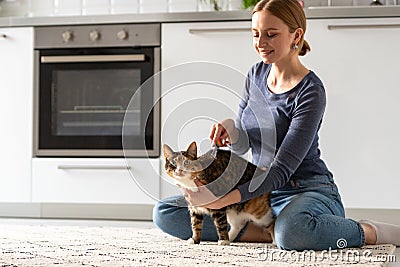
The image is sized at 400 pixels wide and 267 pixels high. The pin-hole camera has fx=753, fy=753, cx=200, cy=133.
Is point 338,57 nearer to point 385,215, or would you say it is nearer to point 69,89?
point 385,215

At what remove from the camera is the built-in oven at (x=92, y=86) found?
3.50 m

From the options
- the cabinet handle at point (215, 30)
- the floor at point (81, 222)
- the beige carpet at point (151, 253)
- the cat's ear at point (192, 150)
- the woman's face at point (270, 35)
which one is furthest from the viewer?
the cabinet handle at point (215, 30)

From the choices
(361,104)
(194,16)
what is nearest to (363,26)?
(361,104)

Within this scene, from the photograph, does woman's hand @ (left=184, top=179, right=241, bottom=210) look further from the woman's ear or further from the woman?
the woman's ear

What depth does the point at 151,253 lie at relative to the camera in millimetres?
2082

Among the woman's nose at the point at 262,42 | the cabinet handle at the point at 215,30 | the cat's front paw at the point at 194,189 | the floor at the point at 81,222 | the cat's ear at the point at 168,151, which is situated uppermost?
the cabinet handle at the point at 215,30

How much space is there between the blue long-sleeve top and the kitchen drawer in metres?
1.16

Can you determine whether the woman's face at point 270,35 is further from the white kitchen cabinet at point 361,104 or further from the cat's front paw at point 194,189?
the white kitchen cabinet at point 361,104

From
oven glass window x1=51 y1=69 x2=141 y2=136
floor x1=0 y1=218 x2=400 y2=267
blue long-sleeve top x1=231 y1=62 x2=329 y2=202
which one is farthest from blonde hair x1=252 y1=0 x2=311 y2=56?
oven glass window x1=51 y1=69 x2=141 y2=136

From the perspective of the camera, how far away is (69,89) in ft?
11.8

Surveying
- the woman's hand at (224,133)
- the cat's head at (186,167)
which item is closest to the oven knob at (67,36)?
the woman's hand at (224,133)

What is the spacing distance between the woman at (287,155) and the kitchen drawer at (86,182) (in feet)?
3.48

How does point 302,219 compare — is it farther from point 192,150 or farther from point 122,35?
point 122,35

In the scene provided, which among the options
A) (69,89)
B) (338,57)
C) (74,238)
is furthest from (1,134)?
(338,57)
